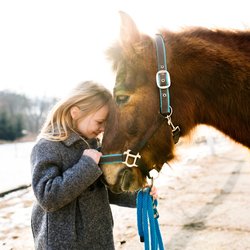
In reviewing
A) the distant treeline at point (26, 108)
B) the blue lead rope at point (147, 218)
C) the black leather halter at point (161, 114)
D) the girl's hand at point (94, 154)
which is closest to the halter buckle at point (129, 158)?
the black leather halter at point (161, 114)

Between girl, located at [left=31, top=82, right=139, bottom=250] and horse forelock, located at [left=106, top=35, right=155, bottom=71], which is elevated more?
horse forelock, located at [left=106, top=35, right=155, bottom=71]

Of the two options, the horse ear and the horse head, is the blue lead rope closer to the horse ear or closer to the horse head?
the horse head

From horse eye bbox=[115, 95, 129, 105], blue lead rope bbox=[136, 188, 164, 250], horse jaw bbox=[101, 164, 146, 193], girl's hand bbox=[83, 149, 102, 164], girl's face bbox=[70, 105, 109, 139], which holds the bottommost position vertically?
blue lead rope bbox=[136, 188, 164, 250]

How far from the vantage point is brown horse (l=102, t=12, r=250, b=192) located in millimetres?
2037

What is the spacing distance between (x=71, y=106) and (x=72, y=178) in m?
0.56

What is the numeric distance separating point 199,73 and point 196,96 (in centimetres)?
15

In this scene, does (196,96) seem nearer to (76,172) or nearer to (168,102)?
(168,102)

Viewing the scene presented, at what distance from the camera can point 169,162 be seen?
89.1 inches

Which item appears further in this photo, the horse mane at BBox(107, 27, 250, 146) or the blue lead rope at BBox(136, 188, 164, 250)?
the blue lead rope at BBox(136, 188, 164, 250)

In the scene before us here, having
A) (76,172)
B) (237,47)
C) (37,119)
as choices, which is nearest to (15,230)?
(76,172)

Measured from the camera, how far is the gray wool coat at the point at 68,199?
1.94 m

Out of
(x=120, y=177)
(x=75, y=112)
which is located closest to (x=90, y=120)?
(x=75, y=112)

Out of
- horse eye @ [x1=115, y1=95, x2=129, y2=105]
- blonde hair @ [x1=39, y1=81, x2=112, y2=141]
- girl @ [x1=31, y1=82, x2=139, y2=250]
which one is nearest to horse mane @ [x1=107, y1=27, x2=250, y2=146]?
horse eye @ [x1=115, y1=95, x2=129, y2=105]

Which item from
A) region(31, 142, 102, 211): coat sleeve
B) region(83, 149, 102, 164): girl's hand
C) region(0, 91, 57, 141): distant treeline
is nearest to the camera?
region(31, 142, 102, 211): coat sleeve
